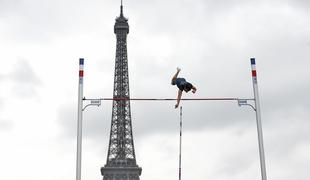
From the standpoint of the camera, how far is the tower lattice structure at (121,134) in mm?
106125

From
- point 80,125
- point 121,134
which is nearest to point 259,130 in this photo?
point 80,125

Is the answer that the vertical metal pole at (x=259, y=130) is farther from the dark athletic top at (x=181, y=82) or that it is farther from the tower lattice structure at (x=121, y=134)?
the tower lattice structure at (x=121, y=134)

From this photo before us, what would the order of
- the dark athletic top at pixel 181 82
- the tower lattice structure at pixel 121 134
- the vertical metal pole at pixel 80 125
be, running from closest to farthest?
the dark athletic top at pixel 181 82 → the vertical metal pole at pixel 80 125 → the tower lattice structure at pixel 121 134

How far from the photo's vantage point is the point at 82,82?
814 inches

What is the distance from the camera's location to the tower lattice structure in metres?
106

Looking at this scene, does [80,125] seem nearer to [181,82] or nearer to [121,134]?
[181,82]

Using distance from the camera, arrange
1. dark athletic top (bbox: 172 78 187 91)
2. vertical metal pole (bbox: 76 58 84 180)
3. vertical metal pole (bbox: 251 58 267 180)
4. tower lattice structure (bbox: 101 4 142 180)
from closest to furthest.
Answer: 1. dark athletic top (bbox: 172 78 187 91)
2. vertical metal pole (bbox: 76 58 84 180)
3. vertical metal pole (bbox: 251 58 267 180)
4. tower lattice structure (bbox: 101 4 142 180)

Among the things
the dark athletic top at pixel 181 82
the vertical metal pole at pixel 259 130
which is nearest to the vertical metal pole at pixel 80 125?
the dark athletic top at pixel 181 82

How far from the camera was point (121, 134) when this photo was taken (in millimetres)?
108812

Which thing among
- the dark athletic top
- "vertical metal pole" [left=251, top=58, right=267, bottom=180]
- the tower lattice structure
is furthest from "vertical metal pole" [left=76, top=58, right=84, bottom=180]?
the tower lattice structure

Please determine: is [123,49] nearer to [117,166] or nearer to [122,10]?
[122,10]

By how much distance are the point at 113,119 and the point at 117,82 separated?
8308 millimetres

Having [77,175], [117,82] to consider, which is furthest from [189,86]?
[117,82]

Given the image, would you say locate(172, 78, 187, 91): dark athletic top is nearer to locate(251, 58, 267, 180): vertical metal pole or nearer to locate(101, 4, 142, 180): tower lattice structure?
locate(251, 58, 267, 180): vertical metal pole
